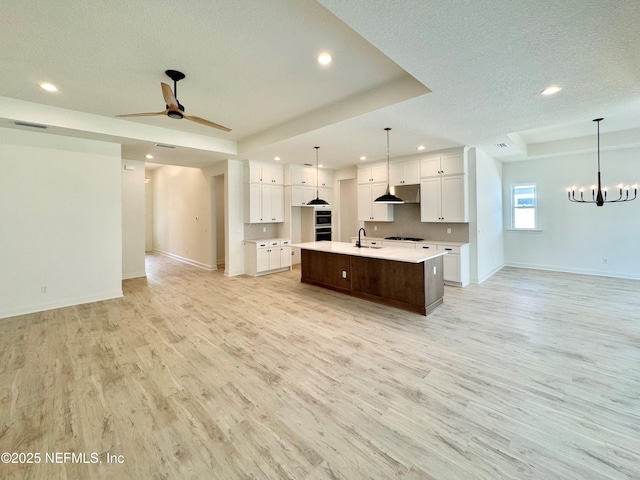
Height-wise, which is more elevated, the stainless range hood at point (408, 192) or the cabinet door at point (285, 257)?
the stainless range hood at point (408, 192)

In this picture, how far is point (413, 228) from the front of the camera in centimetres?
676

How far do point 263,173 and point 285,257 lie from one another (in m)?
2.27

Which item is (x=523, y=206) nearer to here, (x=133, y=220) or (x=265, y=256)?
(x=265, y=256)

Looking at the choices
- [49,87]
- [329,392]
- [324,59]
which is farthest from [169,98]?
[329,392]

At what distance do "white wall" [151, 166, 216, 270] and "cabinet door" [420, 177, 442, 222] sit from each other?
5529 millimetres

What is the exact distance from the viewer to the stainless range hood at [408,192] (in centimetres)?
623

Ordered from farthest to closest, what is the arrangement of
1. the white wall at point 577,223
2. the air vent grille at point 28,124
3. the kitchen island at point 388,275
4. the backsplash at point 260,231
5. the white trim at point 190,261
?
the white trim at point 190,261 → the backsplash at point 260,231 → the white wall at point 577,223 → the kitchen island at point 388,275 → the air vent grille at point 28,124

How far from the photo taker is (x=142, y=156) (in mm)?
6309

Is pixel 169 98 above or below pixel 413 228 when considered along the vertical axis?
above

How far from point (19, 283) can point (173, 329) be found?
286 centimetres

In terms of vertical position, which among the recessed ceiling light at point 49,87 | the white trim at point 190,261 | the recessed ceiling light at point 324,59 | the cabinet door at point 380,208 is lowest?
the white trim at point 190,261

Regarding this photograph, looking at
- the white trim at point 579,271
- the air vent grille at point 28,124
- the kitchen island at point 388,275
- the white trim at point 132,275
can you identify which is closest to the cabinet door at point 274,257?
the kitchen island at point 388,275

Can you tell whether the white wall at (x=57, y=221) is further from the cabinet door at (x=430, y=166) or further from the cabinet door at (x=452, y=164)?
the cabinet door at (x=452, y=164)

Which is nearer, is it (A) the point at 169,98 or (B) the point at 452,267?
(A) the point at 169,98
